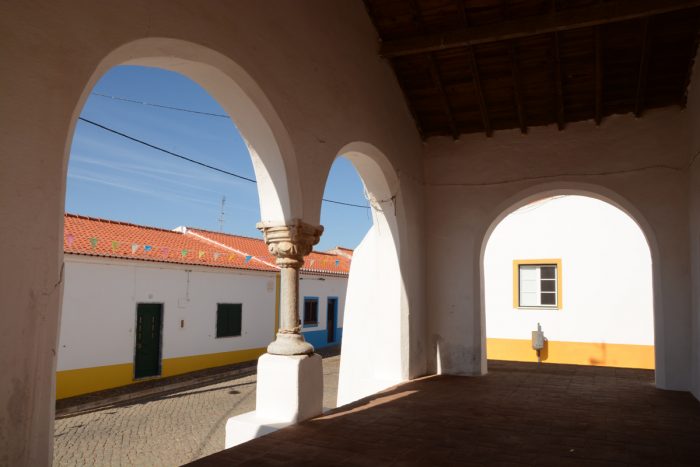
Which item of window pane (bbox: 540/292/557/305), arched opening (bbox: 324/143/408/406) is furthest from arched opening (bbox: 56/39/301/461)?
window pane (bbox: 540/292/557/305)

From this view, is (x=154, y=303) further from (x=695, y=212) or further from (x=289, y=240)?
(x=695, y=212)

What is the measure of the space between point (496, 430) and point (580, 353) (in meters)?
7.51

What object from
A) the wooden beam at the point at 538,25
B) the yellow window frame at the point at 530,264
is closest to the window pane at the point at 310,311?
the yellow window frame at the point at 530,264

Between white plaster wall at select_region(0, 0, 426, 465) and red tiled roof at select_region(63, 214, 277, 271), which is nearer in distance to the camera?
white plaster wall at select_region(0, 0, 426, 465)

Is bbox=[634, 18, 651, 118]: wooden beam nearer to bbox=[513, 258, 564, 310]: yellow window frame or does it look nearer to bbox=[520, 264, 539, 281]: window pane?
bbox=[513, 258, 564, 310]: yellow window frame

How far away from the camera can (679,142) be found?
6.76 meters

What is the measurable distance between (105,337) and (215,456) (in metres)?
8.76

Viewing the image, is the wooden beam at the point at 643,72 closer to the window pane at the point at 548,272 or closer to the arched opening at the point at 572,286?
the arched opening at the point at 572,286

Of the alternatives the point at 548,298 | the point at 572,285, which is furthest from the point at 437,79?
the point at 548,298

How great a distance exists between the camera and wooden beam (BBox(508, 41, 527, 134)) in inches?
254

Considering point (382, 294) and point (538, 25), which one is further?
point (382, 294)

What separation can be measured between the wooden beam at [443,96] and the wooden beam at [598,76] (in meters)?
1.85

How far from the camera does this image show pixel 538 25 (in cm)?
582

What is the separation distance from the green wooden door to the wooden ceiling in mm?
8212
